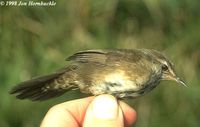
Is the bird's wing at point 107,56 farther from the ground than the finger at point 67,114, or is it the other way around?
the bird's wing at point 107,56

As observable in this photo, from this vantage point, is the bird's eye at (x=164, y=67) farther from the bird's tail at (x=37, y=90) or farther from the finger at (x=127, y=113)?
the bird's tail at (x=37, y=90)

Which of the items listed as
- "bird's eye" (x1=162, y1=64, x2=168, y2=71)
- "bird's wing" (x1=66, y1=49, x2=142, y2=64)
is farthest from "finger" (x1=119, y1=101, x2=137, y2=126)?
"bird's eye" (x1=162, y1=64, x2=168, y2=71)

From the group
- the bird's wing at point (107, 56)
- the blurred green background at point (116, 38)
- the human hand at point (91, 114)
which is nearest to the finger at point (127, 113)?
the human hand at point (91, 114)

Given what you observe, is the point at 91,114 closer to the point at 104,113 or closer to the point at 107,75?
the point at 104,113

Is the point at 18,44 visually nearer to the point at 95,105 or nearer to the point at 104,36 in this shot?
the point at 104,36

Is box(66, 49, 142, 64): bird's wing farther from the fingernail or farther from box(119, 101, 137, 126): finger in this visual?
the fingernail

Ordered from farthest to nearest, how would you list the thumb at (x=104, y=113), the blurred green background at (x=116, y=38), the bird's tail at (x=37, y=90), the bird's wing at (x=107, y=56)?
the blurred green background at (x=116, y=38), the bird's tail at (x=37, y=90), the bird's wing at (x=107, y=56), the thumb at (x=104, y=113)

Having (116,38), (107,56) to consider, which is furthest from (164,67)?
(116,38)
